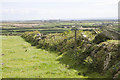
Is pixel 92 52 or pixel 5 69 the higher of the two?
pixel 92 52

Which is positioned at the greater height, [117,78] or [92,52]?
[92,52]

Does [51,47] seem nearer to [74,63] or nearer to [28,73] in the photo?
[74,63]

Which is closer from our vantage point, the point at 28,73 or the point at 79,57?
the point at 28,73

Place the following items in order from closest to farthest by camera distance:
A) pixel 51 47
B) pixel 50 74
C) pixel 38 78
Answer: pixel 38 78
pixel 50 74
pixel 51 47

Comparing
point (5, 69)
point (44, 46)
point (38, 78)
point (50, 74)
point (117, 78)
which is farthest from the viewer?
point (44, 46)

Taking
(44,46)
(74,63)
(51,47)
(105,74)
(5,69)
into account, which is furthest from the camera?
(44,46)

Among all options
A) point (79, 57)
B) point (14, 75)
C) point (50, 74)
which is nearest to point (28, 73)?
point (14, 75)

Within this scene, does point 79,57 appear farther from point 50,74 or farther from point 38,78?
point 38,78

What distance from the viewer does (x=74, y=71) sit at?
2067cm

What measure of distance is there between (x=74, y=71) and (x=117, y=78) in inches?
272

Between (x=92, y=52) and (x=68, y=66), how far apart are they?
4527mm

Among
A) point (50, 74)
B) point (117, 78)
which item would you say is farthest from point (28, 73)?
point (117, 78)

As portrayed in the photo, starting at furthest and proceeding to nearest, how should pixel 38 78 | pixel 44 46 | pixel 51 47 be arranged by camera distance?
pixel 44 46 → pixel 51 47 → pixel 38 78

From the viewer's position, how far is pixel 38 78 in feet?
60.5
